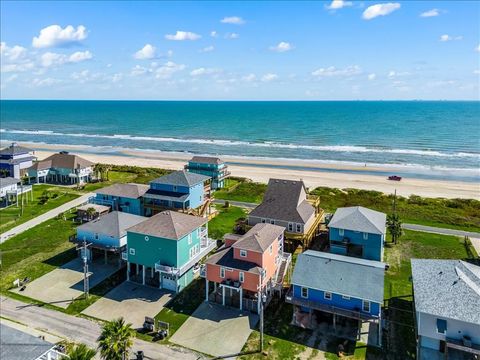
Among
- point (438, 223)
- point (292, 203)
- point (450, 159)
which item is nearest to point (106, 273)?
point (292, 203)

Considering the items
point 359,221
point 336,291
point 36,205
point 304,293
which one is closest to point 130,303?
point 304,293

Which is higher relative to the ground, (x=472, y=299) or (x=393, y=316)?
(x=472, y=299)

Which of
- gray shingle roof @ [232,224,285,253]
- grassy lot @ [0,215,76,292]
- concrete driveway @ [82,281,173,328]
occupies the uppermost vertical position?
gray shingle roof @ [232,224,285,253]

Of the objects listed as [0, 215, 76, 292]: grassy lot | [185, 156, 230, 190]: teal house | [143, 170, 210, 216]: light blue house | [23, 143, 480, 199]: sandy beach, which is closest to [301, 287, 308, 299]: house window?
[143, 170, 210, 216]: light blue house

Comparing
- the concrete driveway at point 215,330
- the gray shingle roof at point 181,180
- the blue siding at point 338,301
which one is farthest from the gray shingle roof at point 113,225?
the blue siding at point 338,301

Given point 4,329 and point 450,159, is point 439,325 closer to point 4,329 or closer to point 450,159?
point 4,329

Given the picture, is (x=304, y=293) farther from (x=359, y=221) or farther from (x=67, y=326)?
(x=67, y=326)

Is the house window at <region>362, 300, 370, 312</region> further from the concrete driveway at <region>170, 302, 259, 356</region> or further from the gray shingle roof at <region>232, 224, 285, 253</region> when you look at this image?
the gray shingle roof at <region>232, 224, 285, 253</region>
